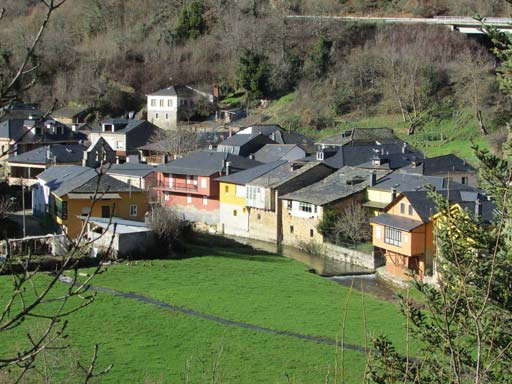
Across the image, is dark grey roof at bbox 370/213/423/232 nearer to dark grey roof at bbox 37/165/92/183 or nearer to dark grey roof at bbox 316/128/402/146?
dark grey roof at bbox 37/165/92/183

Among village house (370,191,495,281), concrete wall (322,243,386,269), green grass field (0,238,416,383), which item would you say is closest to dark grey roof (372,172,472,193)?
village house (370,191,495,281)

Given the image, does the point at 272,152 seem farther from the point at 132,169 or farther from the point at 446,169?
the point at 446,169

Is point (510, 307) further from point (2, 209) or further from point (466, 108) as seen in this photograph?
point (466, 108)

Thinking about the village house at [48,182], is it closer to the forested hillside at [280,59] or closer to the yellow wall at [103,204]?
the yellow wall at [103,204]

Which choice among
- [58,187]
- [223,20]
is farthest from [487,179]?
[223,20]

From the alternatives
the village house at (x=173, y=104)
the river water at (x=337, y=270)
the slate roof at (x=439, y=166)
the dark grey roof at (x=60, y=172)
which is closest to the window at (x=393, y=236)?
the river water at (x=337, y=270)

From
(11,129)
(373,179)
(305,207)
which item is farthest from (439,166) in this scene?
(11,129)
